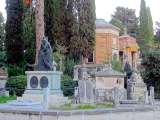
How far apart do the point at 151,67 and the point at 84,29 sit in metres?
9.55

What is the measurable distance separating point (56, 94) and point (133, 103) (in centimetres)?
432

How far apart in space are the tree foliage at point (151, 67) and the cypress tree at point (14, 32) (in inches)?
473

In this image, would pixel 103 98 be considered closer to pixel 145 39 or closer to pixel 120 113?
pixel 120 113

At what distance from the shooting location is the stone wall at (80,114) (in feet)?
32.0

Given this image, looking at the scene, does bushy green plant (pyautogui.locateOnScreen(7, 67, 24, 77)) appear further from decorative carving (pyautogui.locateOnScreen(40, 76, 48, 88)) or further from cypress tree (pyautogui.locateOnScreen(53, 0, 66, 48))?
decorative carving (pyautogui.locateOnScreen(40, 76, 48, 88))

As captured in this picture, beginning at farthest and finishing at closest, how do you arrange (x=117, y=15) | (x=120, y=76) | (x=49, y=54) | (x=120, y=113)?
(x=117, y=15)
(x=120, y=76)
(x=49, y=54)
(x=120, y=113)

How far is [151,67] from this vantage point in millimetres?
23422

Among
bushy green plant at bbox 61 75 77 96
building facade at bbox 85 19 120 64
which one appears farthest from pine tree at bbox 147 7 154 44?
bushy green plant at bbox 61 75 77 96

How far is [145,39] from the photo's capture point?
175ft

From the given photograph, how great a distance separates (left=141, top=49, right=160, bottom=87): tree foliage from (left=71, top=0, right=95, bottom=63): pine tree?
301 inches

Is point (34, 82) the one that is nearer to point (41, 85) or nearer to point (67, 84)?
point (41, 85)

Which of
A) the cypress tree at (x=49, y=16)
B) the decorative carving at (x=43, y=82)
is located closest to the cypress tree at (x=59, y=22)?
the cypress tree at (x=49, y=16)

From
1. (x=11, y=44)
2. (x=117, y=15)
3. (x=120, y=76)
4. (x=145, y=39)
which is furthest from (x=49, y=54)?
(x=117, y=15)

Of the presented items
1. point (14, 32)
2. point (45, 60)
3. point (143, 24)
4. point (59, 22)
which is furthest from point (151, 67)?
point (143, 24)
